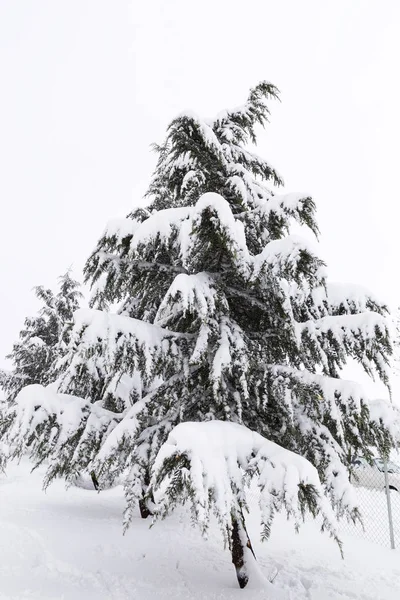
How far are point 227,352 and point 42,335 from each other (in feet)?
54.6

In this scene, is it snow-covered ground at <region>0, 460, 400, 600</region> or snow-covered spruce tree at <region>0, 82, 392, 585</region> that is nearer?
snow-covered spruce tree at <region>0, 82, 392, 585</region>

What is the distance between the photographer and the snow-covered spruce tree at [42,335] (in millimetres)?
17656

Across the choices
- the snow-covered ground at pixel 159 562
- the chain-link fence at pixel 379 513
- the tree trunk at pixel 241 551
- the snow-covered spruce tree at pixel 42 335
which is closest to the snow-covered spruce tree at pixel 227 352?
the tree trunk at pixel 241 551

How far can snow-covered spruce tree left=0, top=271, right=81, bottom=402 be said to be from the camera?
57.9 feet

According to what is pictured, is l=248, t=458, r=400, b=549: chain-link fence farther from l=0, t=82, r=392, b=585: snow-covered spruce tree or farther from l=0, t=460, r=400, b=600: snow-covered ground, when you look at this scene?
l=0, t=82, r=392, b=585: snow-covered spruce tree

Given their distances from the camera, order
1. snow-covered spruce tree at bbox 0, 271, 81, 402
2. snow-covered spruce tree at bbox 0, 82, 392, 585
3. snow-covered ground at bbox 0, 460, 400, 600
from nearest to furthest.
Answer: snow-covered spruce tree at bbox 0, 82, 392, 585 < snow-covered ground at bbox 0, 460, 400, 600 < snow-covered spruce tree at bbox 0, 271, 81, 402

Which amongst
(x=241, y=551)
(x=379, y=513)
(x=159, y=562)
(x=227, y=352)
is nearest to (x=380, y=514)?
(x=379, y=513)

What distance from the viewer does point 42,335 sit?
62.1ft

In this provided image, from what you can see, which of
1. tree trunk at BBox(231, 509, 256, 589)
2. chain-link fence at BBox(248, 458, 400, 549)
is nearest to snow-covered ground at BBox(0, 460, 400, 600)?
tree trunk at BBox(231, 509, 256, 589)

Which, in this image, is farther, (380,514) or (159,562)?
(380,514)

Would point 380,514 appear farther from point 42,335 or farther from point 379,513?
point 42,335

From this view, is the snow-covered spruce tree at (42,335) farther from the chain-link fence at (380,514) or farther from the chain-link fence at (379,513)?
the chain-link fence at (380,514)

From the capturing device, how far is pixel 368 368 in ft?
15.3

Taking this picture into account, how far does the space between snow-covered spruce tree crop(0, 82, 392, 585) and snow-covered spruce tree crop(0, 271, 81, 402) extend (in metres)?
13.2
